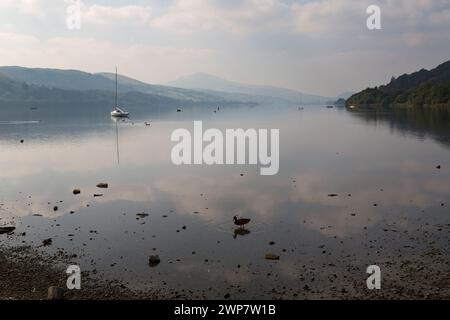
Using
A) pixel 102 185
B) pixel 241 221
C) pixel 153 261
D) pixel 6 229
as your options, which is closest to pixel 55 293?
pixel 153 261

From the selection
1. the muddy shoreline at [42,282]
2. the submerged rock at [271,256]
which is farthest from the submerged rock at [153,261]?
the submerged rock at [271,256]

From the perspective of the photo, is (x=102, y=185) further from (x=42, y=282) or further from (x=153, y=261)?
(x=42, y=282)

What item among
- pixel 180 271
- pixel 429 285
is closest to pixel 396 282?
pixel 429 285

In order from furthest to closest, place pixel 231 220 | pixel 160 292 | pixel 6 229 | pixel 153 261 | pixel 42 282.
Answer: pixel 231 220 → pixel 6 229 → pixel 153 261 → pixel 42 282 → pixel 160 292

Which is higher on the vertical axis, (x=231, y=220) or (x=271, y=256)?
(x=231, y=220)

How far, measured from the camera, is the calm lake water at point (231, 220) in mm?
26578

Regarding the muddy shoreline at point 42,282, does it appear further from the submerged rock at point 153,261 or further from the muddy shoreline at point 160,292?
the submerged rock at point 153,261

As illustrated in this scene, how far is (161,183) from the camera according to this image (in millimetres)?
56125

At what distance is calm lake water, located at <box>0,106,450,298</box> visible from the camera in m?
26.6

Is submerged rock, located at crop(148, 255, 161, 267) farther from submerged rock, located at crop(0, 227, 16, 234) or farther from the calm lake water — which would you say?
A: submerged rock, located at crop(0, 227, 16, 234)

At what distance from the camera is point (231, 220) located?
38.5 m

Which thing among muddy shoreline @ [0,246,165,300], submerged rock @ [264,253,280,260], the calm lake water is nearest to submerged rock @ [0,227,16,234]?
the calm lake water

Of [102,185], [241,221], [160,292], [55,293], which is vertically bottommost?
[160,292]
